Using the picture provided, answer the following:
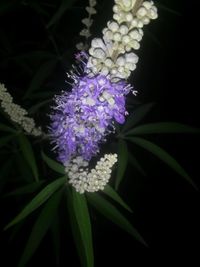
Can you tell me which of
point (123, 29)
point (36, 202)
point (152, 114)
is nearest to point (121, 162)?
point (36, 202)

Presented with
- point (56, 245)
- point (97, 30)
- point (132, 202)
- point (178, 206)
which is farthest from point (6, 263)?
point (97, 30)

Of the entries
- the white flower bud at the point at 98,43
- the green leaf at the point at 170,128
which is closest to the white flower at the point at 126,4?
the white flower bud at the point at 98,43

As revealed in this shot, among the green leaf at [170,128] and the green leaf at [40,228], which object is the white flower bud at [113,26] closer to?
the green leaf at [170,128]

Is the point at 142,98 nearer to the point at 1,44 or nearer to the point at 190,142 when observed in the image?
the point at 190,142

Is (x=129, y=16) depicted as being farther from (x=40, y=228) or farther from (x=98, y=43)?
(x=40, y=228)

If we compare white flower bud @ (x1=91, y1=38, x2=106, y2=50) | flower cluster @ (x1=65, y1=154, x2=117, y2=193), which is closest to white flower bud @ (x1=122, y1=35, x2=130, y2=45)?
white flower bud @ (x1=91, y1=38, x2=106, y2=50)
